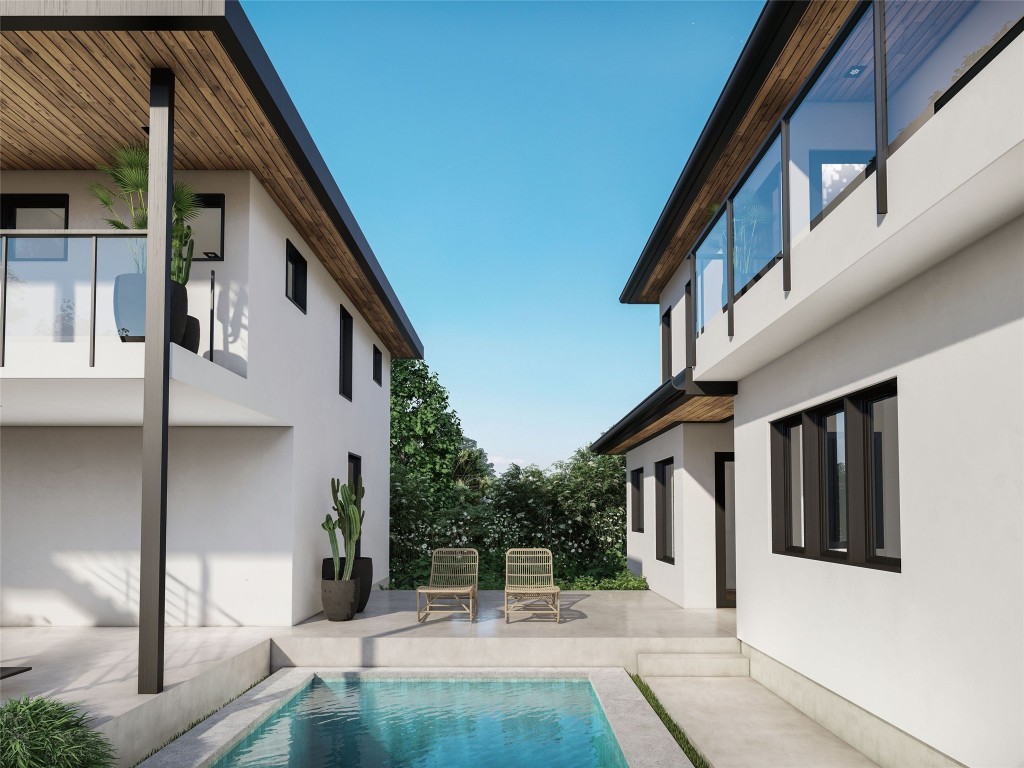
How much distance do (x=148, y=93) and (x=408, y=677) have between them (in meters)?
6.16

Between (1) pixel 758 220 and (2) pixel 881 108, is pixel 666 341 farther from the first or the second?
(2) pixel 881 108

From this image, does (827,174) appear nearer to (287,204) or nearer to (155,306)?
(155,306)

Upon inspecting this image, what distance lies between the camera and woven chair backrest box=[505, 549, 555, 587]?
11.5 m

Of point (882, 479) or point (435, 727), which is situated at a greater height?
point (882, 479)

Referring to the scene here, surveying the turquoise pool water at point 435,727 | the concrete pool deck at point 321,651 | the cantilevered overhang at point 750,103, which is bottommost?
the turquoise pool water at point 435,727

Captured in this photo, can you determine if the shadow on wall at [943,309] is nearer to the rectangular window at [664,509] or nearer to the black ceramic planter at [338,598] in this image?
the black ceramic planter at [338,598]

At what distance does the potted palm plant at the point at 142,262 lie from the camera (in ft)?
21.9

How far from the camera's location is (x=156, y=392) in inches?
251

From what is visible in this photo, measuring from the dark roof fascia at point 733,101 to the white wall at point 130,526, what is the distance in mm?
5949

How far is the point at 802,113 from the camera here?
231 inches

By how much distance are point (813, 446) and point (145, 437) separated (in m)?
5.61

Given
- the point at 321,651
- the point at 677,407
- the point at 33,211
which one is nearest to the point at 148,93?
the point at 33,211

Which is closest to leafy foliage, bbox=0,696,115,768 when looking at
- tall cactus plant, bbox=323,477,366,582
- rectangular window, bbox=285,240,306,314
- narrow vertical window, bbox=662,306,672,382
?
tall cactus plant, bbox=323,477,366,582

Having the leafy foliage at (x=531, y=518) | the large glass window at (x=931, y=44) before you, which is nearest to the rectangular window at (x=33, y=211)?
the large glass window at (x=931, y=44)
